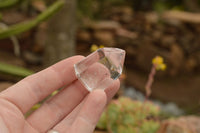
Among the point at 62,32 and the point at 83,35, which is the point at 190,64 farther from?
the point at 62,32

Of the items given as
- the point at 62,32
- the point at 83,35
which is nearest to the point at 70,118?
the point at 62,32

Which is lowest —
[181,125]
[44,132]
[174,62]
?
[174,62]

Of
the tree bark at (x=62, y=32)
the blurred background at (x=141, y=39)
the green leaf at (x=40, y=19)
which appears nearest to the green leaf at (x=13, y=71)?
the green leaf at (x=40, y=19)

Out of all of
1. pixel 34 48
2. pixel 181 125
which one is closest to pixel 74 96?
pixel 181 125

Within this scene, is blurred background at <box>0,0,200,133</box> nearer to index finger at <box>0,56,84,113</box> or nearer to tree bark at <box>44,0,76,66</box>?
tree bark at <box>44,0,76,66</box>

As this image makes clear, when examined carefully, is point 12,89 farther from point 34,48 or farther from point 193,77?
point 193,77

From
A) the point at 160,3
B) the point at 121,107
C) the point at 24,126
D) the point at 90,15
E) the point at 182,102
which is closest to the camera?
the point at 24,126

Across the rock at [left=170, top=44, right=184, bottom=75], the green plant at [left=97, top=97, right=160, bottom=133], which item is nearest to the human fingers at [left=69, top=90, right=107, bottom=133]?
the green plant at [left=97, top=97, right=160, bottom=133]

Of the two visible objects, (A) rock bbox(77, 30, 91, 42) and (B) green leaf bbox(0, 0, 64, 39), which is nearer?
(B) green leaf bbox(0, 0, 64, 39)
